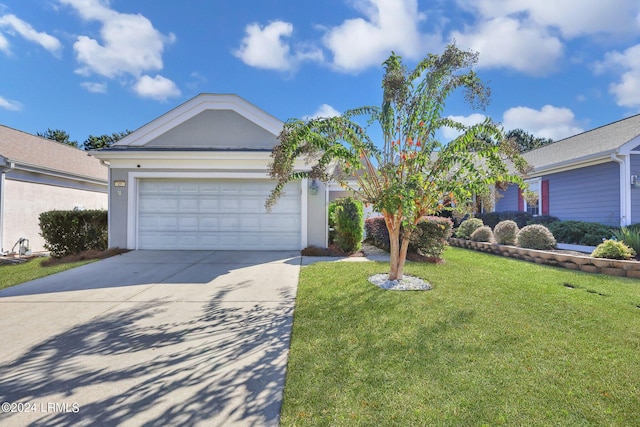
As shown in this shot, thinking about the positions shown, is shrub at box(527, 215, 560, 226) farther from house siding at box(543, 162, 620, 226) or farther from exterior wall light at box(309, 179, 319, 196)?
exterior wall light at box(309, 179, 319, 196)

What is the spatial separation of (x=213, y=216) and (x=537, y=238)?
10.1 metres

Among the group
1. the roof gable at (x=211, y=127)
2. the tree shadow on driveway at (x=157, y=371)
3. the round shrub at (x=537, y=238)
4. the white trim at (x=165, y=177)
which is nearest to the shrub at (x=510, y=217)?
the round shrub at (x=537, y=238)

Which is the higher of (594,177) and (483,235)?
(594,177)

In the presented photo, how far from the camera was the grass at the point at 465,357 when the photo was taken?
2230 millimetres

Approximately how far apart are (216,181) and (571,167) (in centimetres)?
1328

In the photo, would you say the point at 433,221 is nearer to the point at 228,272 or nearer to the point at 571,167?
the point at 228,272

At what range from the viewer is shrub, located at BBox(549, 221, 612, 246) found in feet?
30.5

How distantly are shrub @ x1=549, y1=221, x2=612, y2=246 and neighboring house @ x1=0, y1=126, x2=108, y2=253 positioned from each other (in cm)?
1635

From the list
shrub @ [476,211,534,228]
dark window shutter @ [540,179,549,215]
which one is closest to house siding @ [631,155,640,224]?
dark window shutter @ [540,179,549,215]

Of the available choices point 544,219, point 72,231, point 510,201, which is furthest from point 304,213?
point 510,201

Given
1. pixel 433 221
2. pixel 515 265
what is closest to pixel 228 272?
pixel 433 221

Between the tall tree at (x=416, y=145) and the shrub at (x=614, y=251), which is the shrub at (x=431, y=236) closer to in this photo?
the tall tree at (x=416, y=145)

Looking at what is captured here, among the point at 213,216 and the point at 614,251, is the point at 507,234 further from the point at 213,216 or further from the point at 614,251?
the point at 213,216

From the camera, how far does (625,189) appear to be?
9.62 metres
